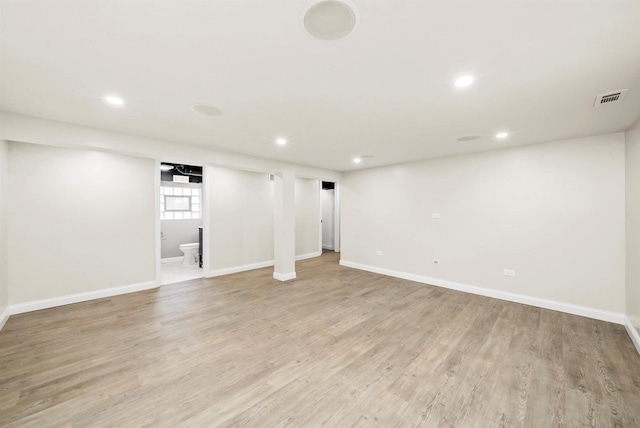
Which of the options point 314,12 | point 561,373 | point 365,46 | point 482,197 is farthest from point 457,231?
point 314,12

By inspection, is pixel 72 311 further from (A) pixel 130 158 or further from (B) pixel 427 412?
(B) pixel 427 412

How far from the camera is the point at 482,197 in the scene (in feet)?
14.1

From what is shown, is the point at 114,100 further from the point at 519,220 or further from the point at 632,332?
the point at 632,332

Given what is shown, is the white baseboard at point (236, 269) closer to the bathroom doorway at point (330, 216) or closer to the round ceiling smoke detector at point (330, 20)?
the bathroom doorway at point (330, 216)

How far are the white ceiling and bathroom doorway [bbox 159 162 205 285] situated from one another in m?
3.77

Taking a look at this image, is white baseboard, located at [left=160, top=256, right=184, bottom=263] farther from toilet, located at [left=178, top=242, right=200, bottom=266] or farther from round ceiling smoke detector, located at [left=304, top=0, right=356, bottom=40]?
round ceiling smoke detector, located at [left=304, top=0, right=356, bottom=40]

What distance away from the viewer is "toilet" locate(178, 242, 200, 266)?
627 centimetres

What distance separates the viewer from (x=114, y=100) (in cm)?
241

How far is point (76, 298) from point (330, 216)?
6.75m

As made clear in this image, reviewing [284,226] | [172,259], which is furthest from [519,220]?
[172,259]

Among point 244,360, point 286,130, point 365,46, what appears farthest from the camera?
point 286,130

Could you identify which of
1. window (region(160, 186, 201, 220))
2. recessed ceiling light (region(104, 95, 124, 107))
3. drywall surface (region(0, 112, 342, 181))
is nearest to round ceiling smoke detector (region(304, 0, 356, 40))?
recessed ceiling light (region(104, 95, 124, 107))

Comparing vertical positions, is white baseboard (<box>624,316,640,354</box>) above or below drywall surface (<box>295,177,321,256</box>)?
below

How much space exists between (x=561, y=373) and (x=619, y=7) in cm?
275
